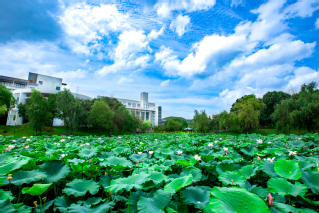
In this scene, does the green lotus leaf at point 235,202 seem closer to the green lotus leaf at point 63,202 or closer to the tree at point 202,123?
the green lotus leaf at point 63,202

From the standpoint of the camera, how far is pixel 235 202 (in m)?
1.10

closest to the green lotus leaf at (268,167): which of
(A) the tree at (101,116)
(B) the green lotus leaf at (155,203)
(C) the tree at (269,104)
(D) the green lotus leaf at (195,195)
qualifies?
(D) the green lotus leaf at (195,195)

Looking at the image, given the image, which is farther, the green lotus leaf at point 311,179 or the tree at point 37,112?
the tree at point 37,112

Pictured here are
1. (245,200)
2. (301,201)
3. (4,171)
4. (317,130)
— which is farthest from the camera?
(317,130)

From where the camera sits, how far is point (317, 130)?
2120cm

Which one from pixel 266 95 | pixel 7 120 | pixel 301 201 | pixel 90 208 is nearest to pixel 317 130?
pixel 266 95

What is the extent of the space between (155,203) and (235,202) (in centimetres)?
68

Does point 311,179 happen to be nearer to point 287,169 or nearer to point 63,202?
point 287,169

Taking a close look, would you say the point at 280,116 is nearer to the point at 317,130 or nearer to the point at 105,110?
the point at 317,130

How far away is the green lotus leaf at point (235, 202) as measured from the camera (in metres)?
1.01

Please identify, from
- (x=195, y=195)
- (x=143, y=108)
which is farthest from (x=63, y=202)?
(x=143, y=108)

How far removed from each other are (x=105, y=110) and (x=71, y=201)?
3265 centimetres

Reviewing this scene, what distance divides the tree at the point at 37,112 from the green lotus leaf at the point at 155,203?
2998 centimetres

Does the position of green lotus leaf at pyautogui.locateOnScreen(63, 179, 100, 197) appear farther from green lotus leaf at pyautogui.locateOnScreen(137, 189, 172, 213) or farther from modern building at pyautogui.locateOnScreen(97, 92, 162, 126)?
modern building at pyautogui.locateOnScreen(97, 92, 162, 126)
